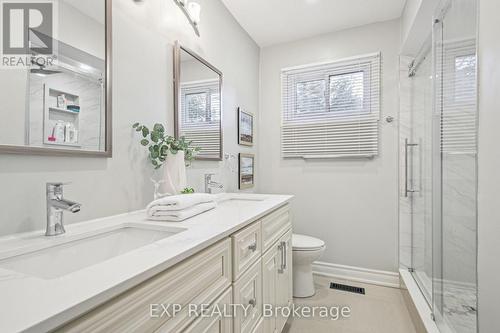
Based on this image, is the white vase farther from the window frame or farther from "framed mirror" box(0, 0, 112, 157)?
the window frame

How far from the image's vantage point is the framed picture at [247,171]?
247cm

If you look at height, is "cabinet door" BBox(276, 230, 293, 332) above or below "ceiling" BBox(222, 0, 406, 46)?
below

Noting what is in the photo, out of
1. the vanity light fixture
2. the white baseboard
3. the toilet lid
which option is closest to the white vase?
the vanity light fixture

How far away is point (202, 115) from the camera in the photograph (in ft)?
6.05

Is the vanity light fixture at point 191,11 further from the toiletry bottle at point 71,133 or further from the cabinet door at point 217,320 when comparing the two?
the cabinet door at point 217,320

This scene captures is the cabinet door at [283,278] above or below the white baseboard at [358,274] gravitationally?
above

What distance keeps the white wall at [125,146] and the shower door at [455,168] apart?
153 centimetres

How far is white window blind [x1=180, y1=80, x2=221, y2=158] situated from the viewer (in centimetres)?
168

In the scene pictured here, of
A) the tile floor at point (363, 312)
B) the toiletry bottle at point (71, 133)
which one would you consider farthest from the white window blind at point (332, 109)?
the toiletry bottle at point (71, 133)

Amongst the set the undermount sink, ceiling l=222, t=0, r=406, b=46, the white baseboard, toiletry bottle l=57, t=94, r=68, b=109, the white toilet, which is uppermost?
ceiling l=222, t=0, r=406, b=46

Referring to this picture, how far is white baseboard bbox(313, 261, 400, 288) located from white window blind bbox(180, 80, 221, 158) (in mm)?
1679

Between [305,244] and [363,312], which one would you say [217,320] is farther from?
[363,312]

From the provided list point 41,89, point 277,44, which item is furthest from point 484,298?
point 277,44

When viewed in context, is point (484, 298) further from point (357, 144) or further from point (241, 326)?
point (357, 144)
